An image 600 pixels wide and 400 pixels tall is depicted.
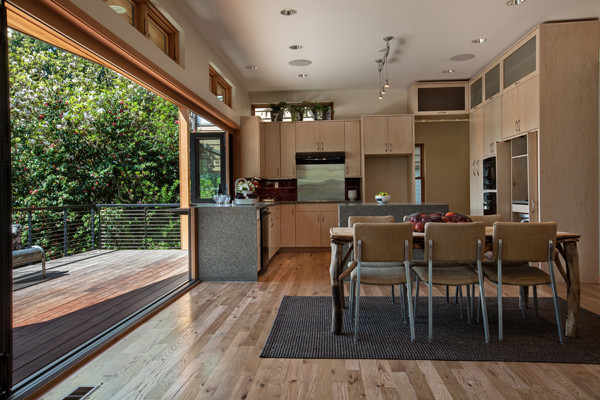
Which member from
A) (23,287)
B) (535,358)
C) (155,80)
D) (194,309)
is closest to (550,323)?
(535,358)

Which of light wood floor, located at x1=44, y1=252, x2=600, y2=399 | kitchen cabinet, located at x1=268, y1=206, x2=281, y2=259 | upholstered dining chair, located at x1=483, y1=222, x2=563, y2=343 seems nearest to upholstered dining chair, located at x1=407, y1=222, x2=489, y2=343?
upholstered dining chair, located at x1=483, y1=222, x2=563, y2=343

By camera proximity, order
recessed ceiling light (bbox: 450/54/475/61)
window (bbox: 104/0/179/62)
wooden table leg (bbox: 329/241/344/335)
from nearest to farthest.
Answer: wooden table leg (bbox: 329/241/344/335), window (bbox: 104/0/179/62), recessed ceiling light (bbox: 450/54/475/61)

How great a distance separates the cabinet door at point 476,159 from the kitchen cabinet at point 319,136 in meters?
2.26

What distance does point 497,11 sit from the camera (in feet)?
14.3

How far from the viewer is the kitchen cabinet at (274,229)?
604 centimetres

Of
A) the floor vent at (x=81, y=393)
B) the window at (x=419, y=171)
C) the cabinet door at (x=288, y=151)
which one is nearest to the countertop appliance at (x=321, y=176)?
the cabinet door at (x=288, y=151)

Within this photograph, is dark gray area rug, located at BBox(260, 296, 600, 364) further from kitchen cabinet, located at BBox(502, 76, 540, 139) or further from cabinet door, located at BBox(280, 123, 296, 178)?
cabinet door, located at BBox(280, 123, 296, 178)

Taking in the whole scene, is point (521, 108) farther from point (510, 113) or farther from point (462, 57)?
point (462, 57)

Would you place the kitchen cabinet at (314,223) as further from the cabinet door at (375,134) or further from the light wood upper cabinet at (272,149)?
the cabinet door at (375,134)

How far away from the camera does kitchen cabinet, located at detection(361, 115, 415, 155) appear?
7336 mm

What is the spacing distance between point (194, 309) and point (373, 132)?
4.89 m

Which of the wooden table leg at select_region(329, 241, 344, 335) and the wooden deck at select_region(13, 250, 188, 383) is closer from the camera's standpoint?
the wooden deck at select_region(13, 250, 188, 383)

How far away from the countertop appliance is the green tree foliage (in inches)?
141

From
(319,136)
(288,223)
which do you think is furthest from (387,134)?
(288,223)
